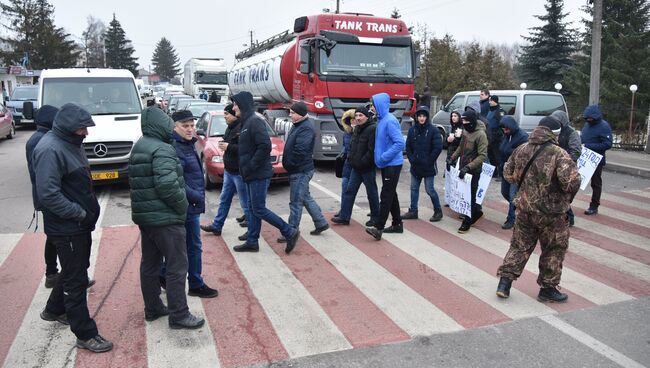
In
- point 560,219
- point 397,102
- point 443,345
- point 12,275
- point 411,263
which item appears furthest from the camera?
point 397,102

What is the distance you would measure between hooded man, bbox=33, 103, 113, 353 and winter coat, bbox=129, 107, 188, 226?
14.3 inches

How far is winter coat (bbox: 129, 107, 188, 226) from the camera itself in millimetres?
3943

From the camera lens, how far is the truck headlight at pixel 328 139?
12034 millimetres

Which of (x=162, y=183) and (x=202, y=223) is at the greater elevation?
(x=162, y=183)

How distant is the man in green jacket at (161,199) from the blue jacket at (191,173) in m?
0.45

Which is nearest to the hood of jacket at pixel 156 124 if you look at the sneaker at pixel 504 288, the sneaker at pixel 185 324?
the sneaker at pixel 185 324

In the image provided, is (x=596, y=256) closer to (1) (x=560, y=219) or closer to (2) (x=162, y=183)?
(1) (x=560, y=219)

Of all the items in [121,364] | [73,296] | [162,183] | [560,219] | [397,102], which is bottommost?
[121,364]

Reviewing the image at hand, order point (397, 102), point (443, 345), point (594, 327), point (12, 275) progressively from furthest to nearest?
1. point (397, 102)
2. point (12, 275)
3. point (594, 327)
4. point (443, 345)

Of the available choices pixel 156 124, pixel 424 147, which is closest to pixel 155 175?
pixel 156 124

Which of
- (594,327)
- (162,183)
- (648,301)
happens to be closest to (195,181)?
(162,183)

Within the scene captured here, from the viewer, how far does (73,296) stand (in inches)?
152

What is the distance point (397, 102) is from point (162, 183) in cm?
912

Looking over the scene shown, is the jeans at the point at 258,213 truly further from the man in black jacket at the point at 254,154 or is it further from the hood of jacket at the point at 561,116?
the hood of jacket at the point at 561,116
